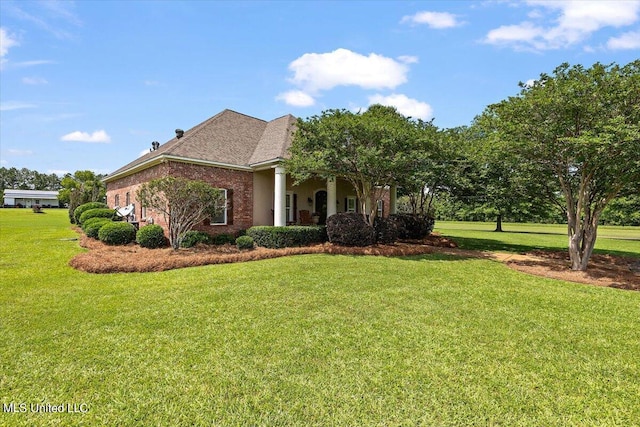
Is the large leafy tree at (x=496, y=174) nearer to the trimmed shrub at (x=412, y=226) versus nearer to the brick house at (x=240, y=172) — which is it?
the trimmed shrub at (x=412, y=226)

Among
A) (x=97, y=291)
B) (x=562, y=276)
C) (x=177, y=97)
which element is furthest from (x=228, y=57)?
(x=562, y=276)

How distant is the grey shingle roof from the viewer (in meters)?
14.0

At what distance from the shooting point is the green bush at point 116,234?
41.3 ft

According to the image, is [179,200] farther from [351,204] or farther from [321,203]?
[351,204]

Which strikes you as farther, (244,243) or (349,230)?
(349,230)

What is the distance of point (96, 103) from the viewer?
12711mm

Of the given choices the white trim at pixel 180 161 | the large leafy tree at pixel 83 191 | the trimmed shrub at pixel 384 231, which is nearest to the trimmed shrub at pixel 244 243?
the white trim at pixel 180 161

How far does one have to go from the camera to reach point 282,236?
1267cm

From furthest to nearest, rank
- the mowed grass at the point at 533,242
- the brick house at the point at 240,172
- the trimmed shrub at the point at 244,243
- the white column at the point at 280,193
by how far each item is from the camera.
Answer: the mowed grass at the point at 533,242 < the white column at the point at 280,193 < the brick house at the point at 240,172 < the trimmed shrub at the point at 244,243

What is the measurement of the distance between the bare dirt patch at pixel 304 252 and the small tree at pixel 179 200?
1.05 meters


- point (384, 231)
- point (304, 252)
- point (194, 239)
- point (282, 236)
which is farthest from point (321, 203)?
point (194, 239)

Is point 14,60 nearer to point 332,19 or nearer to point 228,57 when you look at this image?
point 228,57

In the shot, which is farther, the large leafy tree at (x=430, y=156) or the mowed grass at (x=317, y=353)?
the large leafy tree at (x=430, y=156)

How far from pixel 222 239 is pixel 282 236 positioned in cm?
300
